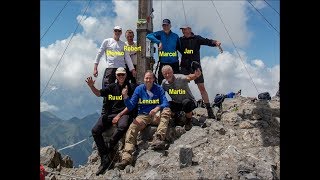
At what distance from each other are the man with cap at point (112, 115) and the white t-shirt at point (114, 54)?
0.74 m

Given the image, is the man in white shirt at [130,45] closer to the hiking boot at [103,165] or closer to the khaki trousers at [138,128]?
the khaki trousers at [138,128]

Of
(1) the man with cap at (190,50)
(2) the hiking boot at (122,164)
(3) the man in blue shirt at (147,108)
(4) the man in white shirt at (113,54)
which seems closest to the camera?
(2) the hiking boot at (122,164)

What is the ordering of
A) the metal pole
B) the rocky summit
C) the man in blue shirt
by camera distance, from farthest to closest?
the metal pole < the man in blue shirt < the rocky summit

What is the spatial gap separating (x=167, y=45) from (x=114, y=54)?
146 cm

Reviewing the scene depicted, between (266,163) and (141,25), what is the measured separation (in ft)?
19.4

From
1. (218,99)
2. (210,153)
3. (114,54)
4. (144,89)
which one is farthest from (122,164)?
(218,99)

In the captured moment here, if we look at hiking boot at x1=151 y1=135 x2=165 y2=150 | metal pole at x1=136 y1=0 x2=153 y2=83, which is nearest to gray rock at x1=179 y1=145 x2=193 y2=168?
hiking boot at x1=151 y1=135 x2=165 y2=150

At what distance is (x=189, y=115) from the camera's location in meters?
11.1

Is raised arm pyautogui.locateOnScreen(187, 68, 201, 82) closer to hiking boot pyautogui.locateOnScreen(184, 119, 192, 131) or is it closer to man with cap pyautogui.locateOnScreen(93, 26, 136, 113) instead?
hiking boot pyautogui.locateOnScreen(184, 119, 192, 131)

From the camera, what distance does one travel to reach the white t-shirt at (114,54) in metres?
10.8

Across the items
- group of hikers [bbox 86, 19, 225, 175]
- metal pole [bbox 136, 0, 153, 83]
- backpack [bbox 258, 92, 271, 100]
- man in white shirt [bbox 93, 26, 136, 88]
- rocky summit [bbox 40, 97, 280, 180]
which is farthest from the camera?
backpack [bbox 258, 92, 271, 100]

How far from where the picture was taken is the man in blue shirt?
982 centimetres

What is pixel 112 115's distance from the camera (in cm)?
1029

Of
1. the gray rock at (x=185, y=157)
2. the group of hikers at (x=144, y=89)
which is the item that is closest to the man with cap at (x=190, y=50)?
the group of hikers at (x=144, y=89)
